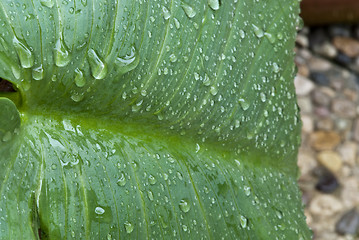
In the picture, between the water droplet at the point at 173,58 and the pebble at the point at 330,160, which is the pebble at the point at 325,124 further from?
the water droplet at the point at 173,58

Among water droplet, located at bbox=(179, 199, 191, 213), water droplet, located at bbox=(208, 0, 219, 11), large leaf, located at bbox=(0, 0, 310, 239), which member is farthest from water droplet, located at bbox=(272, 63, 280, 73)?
water droplet, located at bbox=(179, 199, 191, 213)

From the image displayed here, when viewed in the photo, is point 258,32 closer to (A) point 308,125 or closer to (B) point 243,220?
(B) point 243,220

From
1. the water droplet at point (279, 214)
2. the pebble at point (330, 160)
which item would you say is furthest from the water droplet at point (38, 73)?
the pebble at point (330, 160)

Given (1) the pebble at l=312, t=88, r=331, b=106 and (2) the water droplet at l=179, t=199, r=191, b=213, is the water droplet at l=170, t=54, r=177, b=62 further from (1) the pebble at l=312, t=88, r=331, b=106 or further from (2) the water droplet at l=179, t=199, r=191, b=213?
(1) the pebble at l=312, t=88, r=331, b=106

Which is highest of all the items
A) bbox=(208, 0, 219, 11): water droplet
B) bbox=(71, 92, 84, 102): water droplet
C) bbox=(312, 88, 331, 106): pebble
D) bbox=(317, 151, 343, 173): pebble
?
bbox=(208, 0, 219, 11): water droplet

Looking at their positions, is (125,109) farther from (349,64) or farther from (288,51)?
(349,64)

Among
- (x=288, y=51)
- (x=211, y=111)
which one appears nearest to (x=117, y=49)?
(x=211, y=111)
